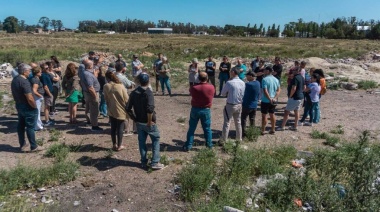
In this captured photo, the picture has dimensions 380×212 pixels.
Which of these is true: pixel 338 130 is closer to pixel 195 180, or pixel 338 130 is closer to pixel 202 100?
pixel 202 100

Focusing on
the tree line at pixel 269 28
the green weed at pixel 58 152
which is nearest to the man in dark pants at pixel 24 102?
the green weed at pixel 58 152

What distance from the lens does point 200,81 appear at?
698 cm

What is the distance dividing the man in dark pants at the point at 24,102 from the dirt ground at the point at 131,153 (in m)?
0.46

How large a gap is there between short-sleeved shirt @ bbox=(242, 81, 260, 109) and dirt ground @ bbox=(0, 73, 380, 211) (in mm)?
958

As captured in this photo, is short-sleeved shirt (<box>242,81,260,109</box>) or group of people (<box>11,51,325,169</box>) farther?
short-sleeved shirt (<box>242,81,260,109</box>)

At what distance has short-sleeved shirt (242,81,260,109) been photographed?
7750 mm

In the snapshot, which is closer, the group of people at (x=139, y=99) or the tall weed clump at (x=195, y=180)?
the tall weed clump at (x=195, y=180)

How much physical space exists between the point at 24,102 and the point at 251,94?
4.97m

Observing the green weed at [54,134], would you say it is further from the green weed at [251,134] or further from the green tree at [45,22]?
the green tree at [45,22]

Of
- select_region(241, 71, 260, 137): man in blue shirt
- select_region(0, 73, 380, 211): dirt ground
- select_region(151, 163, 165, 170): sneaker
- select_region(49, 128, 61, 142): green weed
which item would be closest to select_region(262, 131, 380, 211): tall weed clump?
select_region(0, 73, 380, 211): dirt ground

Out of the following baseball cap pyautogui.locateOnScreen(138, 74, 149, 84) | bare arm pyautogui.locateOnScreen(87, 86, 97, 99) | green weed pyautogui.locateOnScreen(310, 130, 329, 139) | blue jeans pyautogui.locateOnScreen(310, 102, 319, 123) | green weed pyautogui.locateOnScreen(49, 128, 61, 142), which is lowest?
green weed pyautogui.locateOnScreen(49, 128, 61, 142)

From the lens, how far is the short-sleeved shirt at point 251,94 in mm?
7750

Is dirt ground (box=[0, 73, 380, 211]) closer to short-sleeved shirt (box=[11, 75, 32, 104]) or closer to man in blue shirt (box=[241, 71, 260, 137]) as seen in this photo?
man in blue shirt (box=[241, 71, 260, 137])

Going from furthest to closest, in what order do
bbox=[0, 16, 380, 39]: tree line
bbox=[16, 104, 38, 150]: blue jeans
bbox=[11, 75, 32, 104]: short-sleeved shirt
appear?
bbox=[0, 16, 380, 39]: tree line → bbox=[16, 104, 38, 150]: blue jeans → bbox=[11, 75, 32, 104]: short-sleeved shirt
